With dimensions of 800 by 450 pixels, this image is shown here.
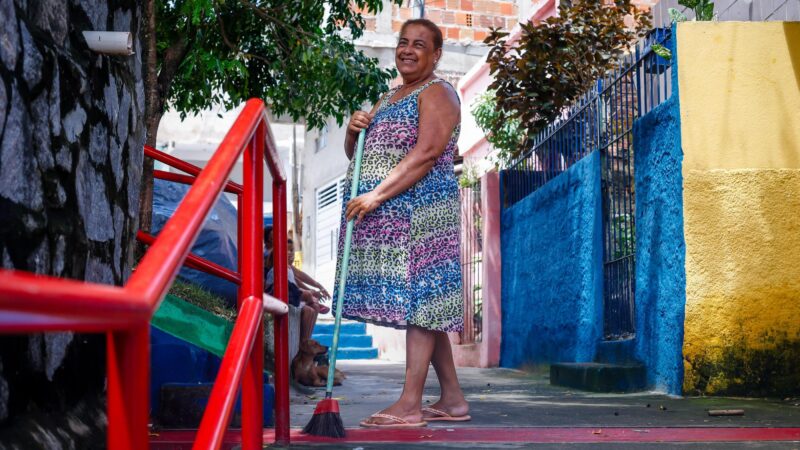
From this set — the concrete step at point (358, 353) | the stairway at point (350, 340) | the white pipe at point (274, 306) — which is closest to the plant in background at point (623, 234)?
the white pipe at point (274, 306)

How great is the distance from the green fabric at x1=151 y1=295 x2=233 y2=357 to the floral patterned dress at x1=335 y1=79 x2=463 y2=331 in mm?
571

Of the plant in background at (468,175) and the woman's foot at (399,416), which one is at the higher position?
the plant in background at (468,175)

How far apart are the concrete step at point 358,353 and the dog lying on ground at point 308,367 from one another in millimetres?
8236

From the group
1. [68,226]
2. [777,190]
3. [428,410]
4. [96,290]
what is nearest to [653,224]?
[777,190]

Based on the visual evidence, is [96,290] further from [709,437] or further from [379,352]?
[379,352]

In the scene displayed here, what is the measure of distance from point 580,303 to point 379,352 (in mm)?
8017

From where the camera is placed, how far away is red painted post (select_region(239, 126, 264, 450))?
8.61ft

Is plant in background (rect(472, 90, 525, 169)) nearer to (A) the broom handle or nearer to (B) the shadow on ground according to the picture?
(B) the shadow on ground

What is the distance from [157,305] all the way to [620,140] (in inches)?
255

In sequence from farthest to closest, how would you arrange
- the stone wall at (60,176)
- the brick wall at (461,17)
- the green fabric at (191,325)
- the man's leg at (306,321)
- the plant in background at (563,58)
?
the brick wall at (461,17)
the plant in background at (563,58)
the man's leg at (306,321)
the green fabric at (191,325)
the stone wall at (60,176)

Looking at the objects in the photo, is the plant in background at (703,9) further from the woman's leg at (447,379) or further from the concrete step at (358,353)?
the concrete step at (358,353)

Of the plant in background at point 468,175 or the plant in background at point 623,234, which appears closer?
the plant in background at point 623,234

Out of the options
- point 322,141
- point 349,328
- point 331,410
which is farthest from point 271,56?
point 322,141

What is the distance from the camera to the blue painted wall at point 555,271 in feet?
26.1
